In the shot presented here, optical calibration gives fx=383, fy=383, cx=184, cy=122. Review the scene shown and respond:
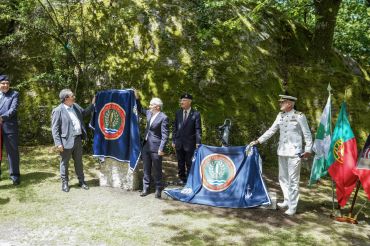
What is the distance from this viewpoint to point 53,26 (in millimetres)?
10477

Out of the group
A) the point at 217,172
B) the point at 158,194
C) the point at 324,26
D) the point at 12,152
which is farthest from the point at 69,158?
the point at 324,26

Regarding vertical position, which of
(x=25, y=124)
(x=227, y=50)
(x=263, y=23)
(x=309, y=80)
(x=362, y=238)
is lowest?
(x=362, y=238)

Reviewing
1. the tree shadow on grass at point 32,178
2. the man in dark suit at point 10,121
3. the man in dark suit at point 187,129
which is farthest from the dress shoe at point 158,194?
the man in dark suit at point 10,121

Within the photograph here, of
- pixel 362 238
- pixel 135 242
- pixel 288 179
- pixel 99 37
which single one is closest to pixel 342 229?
pixel 362 238

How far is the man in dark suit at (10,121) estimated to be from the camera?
7.78 m

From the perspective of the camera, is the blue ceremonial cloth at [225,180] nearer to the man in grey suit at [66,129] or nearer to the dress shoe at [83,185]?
the dress shoe at [83,185]

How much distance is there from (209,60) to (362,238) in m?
7.36

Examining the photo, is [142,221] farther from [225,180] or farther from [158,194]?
[225,180]

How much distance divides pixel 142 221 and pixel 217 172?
1.85 meters

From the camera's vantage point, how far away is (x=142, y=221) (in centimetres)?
627

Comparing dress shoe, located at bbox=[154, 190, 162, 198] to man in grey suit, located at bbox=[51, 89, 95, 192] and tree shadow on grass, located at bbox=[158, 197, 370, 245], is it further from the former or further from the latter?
man in grey suit, located at bbox=[51, 89, 95, 192]

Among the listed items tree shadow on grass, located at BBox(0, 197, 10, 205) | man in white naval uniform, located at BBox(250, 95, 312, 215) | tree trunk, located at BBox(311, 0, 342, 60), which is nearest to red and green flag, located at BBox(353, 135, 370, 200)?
man in white naval uniform, located at BBox(250, 95, 312, 215)

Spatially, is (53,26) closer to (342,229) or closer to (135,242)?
(135,242)

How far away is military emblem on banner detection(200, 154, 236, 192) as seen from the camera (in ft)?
23.9
